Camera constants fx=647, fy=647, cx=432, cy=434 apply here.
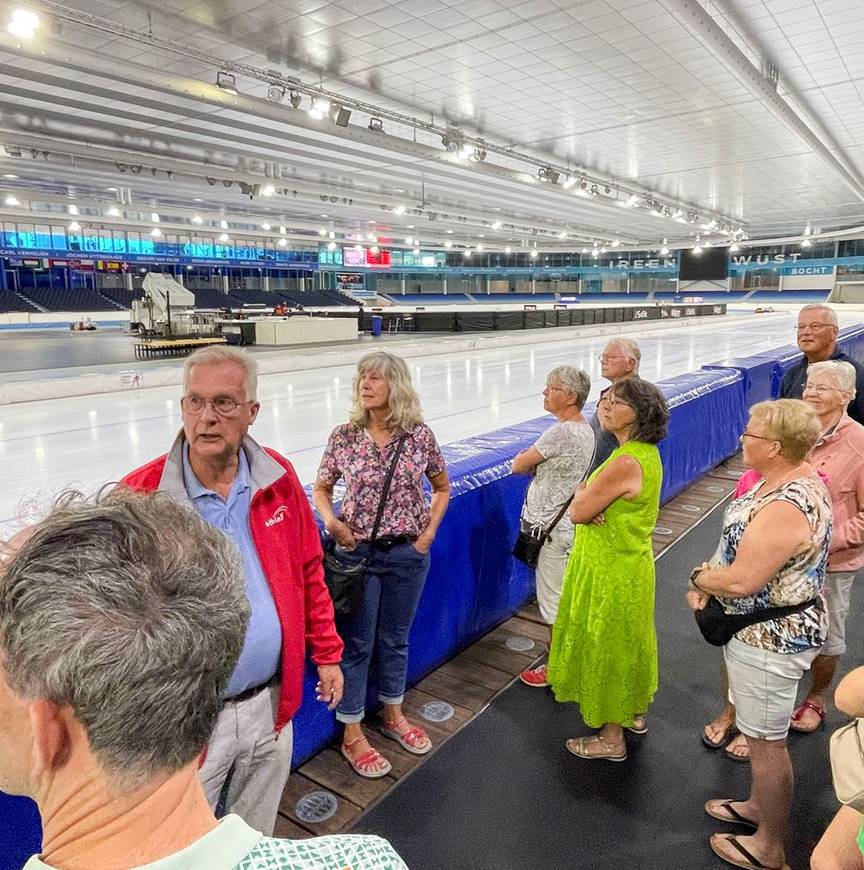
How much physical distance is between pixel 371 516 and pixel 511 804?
3.60 feet

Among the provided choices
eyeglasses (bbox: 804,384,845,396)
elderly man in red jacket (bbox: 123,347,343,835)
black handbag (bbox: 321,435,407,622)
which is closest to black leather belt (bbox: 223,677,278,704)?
elderly man in red jacket (bbox: 123,347,343,835)

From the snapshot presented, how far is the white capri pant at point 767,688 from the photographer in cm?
191

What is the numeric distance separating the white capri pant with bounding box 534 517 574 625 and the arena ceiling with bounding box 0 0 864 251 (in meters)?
6.79

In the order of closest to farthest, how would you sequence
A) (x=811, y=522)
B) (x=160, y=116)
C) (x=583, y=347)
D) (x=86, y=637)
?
(x=86, y=637) → (x=811, y=522) → (x=160, y=116) → (x=583, y=347)

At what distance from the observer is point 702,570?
2.05 metres

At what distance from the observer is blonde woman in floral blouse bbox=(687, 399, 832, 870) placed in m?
1.84

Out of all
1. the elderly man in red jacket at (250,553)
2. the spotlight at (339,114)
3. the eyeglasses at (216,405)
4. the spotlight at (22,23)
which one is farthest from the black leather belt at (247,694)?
the spotlight at (339,114)

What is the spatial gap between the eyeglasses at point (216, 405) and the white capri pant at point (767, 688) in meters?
1.64

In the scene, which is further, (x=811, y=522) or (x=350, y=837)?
(x=811, y=522)

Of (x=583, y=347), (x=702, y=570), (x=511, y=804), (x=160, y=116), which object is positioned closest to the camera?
(x=702, y=570)

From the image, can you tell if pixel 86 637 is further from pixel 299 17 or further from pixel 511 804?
pixel 299 17

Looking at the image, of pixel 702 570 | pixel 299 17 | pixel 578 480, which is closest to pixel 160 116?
pixel 299 17

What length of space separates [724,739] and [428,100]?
449 inches

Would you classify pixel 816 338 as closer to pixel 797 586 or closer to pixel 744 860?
pixel 797 586
